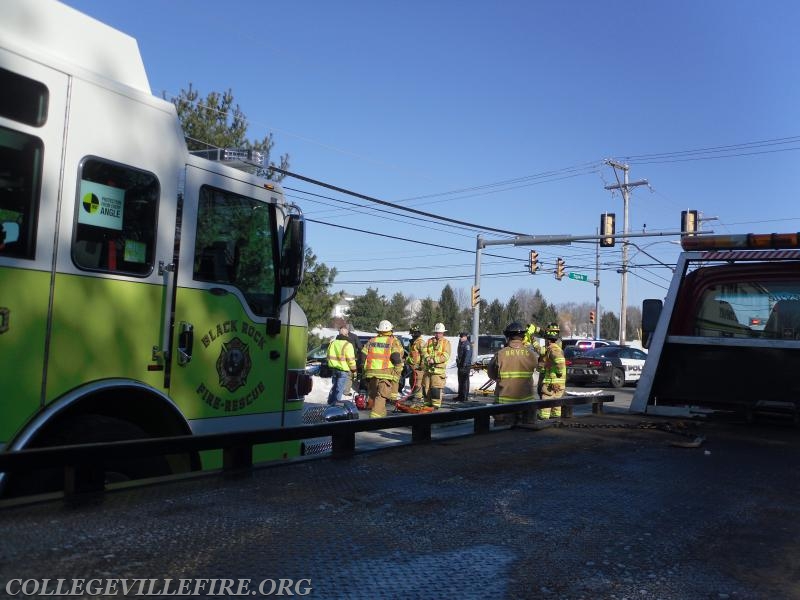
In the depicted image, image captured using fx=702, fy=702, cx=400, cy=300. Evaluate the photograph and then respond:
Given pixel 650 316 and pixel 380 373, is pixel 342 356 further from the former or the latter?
pixel 650 316

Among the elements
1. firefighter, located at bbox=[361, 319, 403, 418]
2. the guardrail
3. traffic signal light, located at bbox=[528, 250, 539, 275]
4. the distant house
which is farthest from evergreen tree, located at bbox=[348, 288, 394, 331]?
the guardrail

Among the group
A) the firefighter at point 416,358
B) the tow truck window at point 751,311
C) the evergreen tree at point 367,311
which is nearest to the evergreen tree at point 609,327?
the evergreen tree at point 367,311

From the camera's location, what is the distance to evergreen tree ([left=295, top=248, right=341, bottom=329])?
75.9ft

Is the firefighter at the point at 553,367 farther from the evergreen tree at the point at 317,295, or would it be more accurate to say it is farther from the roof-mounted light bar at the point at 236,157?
the evergreen tree at the point at 317,295

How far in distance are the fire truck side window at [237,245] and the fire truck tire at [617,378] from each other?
21.3 meters

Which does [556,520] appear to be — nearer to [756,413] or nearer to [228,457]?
[228,457]

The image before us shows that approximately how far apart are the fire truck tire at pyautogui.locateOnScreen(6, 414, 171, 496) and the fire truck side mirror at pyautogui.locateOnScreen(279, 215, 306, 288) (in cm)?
147

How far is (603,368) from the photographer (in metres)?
24.4

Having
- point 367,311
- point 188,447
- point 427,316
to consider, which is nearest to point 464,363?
point 188,447

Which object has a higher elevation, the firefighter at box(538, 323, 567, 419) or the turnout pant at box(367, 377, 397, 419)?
the firefighter at box(538, 323, 567, 419)

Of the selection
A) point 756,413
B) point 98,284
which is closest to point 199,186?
point 98,284

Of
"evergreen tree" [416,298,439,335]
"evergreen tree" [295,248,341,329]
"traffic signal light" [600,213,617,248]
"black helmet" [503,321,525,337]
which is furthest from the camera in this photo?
"evergreen tree" [416,298,439,335]

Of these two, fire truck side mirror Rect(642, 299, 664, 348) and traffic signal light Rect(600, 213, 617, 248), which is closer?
fire truck side mirror Rect(642, 299, 664, 348)

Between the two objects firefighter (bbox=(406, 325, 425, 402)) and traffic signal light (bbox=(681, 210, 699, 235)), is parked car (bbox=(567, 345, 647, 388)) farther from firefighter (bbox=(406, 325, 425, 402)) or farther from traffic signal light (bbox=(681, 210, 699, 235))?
firefighter (bbox=(406, 325, 425, 402))
